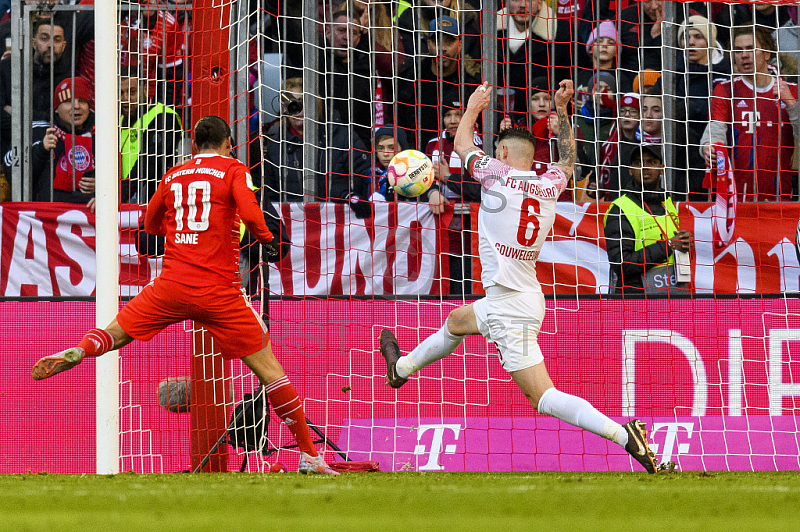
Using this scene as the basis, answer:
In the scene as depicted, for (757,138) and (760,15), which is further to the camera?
(760,15)

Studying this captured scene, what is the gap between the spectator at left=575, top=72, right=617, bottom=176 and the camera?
6.84 meters

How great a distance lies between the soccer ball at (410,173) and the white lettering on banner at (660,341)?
6.41ft

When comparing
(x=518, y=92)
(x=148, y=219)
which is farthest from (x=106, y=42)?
(x=518, y=92)

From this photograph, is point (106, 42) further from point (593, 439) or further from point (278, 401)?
point (593, 439)

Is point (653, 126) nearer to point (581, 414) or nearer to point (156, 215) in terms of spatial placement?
point (581, 414)

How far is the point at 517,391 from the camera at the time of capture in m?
5.95

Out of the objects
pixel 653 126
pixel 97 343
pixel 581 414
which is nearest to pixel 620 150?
pixel 653 126

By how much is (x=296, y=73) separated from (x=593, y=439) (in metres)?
3.72

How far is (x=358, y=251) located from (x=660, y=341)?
221cm

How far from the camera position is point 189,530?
279cm

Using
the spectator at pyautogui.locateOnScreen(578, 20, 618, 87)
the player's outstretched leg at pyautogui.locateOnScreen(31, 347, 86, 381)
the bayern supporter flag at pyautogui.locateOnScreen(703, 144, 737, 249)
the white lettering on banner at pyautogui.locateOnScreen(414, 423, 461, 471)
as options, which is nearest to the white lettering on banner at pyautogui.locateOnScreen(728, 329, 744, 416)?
the bayern supporter flag at pyautogui.locateOnScreen(703, 144, 737, 249)

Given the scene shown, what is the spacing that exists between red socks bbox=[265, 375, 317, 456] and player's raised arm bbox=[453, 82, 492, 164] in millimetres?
1538

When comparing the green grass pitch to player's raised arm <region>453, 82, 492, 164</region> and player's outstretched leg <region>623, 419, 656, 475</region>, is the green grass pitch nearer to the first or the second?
player's outstretched leg <region>623, 419, 656, 475</region>

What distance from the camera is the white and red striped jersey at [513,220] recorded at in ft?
14.7
